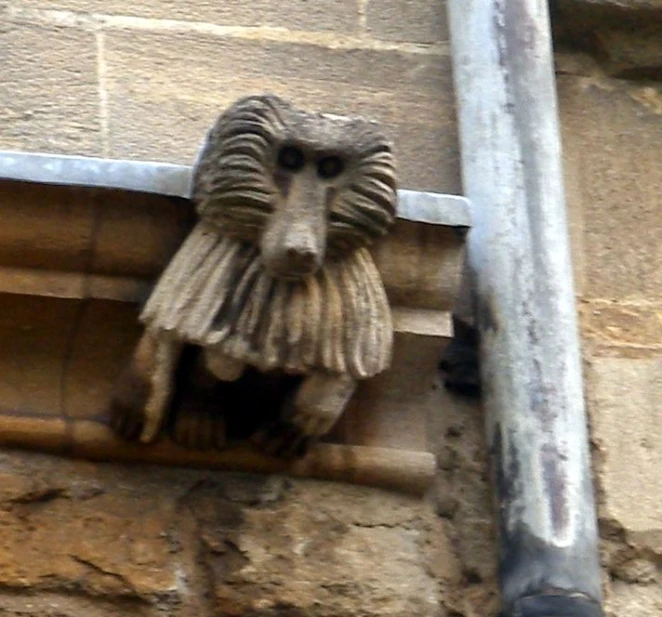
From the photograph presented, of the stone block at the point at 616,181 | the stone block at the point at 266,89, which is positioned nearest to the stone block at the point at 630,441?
the stone block at the point at 616,181

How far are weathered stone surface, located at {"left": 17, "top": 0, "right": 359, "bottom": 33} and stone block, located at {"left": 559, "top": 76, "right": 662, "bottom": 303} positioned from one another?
343 millimetres

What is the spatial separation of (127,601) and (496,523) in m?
0.46

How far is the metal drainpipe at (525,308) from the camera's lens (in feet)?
7.89

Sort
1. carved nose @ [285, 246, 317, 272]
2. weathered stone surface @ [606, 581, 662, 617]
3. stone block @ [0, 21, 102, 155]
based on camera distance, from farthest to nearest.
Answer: stone block @ [0, 21, 102, 155], weathered stone surface @ [606, 581, 662, 617], carved nose @ [285, 246, 317, 272]

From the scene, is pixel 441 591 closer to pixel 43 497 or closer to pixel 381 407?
pixel 381 407

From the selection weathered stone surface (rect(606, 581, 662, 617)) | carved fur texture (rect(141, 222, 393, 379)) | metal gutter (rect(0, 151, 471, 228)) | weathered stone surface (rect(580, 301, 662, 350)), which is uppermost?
metal gutter (rect(0, 151, 471, 228))

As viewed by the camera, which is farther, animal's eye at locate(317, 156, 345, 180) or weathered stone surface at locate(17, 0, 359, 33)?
weathered stone surface at locate(17, 0, 359, 33)

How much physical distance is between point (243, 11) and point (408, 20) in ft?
0.79

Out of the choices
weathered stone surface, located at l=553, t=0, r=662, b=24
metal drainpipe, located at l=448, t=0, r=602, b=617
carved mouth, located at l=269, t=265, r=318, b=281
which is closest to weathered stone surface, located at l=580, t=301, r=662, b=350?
metal drainpipe, located at l=448, t=0, r=602, b=617

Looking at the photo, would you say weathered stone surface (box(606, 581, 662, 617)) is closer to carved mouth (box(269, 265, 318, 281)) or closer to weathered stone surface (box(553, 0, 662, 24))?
carved mouth (box(269, 265, 318, 281))

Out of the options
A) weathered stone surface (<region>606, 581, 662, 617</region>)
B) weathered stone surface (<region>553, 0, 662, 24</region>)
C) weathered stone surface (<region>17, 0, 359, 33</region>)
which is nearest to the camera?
weathered stone surface (<region>606, 581, 662, 617</region>)

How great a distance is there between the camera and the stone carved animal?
7.50ft

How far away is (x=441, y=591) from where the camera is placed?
2459 mm

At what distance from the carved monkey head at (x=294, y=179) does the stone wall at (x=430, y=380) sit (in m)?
0.35
